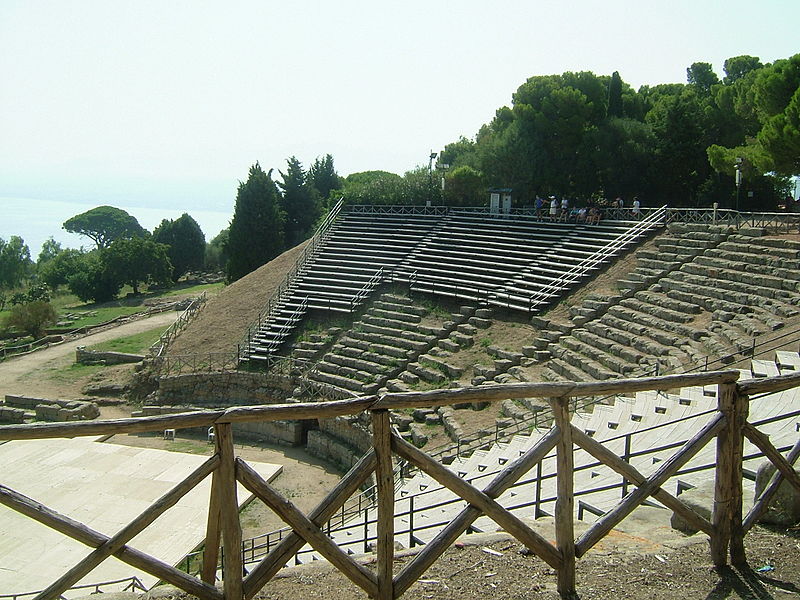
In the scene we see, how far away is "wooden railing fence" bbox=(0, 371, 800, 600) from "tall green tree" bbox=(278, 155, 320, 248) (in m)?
40.2

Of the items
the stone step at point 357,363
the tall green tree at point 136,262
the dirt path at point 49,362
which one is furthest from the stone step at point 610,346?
the tall green tree at point 136,262

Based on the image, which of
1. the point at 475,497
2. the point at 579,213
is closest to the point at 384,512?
the point at 475,497

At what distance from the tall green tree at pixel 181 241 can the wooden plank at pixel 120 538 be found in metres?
51.1

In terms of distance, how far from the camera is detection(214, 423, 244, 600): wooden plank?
13.4 ft

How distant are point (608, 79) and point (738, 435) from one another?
3483 cm

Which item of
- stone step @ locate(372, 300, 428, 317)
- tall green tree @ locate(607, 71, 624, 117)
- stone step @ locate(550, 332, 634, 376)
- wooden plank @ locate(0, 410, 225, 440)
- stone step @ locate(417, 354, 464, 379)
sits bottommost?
stone step @ locate(417, 354, 464, 379)

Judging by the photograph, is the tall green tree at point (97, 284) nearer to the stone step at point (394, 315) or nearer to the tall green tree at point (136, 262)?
the tall green tree at point (136, 262)

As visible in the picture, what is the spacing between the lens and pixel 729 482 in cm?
472

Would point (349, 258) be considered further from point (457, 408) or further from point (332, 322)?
point (457, 408)

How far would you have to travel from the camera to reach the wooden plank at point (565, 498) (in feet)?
14.5

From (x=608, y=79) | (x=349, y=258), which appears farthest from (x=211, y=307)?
(x=608, y=79)

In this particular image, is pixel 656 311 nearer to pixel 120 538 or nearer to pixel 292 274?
pixel 292 274

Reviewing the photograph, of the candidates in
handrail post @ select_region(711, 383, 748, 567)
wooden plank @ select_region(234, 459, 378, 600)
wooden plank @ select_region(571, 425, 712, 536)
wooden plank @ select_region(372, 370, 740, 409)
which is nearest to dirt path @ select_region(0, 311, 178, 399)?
wooden plank @ select_region(234, 459, 378, 600)

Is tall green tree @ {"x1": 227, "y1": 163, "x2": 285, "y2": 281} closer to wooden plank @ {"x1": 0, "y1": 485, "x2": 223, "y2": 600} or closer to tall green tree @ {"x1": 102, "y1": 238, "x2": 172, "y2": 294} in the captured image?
tall green tree @ {"x1": 102, "y1": 238, "x2": 172, "y2": 294}
